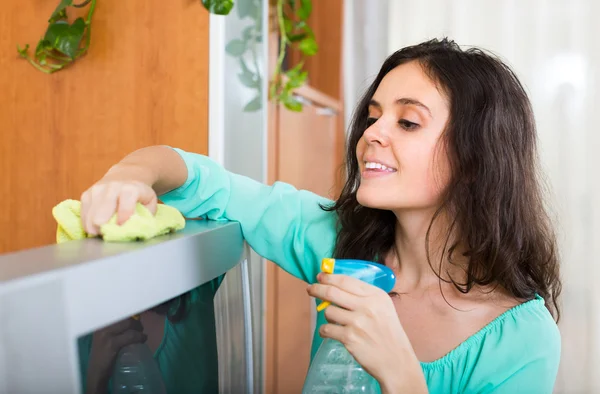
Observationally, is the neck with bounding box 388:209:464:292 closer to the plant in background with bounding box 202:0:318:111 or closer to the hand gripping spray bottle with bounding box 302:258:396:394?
the hand gripping spray bottle with bounding box 302:258:396:394

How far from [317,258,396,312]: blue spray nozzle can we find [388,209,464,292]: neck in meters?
0.37

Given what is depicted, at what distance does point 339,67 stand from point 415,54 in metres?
1.43

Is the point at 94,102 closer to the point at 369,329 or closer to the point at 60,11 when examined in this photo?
the point at 60,11

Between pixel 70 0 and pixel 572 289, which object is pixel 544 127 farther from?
pixel 70 0

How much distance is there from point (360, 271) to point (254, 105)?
0.81m

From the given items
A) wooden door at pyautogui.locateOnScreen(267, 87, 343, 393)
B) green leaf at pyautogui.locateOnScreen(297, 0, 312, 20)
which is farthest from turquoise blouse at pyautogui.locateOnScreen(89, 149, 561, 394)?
green leaf at pyautogui.locateOnScreen(297, 0, 312, 20)

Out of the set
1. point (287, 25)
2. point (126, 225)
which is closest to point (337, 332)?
point (126, 225)

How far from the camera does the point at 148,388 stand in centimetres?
53

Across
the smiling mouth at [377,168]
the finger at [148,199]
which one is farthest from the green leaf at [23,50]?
the smiling mouth at [377,168]

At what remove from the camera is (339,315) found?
0.64 meters

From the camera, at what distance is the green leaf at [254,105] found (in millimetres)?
1316

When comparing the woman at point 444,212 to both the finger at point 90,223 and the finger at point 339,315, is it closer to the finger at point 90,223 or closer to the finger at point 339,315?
the finger at point 90,223

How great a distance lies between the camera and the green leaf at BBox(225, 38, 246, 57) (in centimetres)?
113

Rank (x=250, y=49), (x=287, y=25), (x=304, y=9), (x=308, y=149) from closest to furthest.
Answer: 1. (x=250, y=49)
2. (x=287, y=25)
3. (x=304, y=9)
4. (x=308, y=149)
